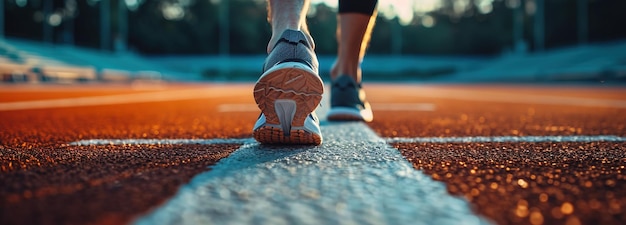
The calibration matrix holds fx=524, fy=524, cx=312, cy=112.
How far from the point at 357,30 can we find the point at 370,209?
1.37 meters

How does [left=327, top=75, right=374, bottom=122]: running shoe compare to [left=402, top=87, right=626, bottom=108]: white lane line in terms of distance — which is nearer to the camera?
[left=327, top=75, right=374, bottom=122]: running shoe

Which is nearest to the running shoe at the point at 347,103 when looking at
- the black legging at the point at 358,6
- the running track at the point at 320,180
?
the black legging at the point at 358,6

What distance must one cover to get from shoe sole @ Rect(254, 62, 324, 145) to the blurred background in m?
→ 20.7

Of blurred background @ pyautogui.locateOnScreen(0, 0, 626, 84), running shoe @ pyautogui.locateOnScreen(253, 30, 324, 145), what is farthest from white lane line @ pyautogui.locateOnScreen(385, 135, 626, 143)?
blurred background @ pyautogui.locateOnScreen(0, 0, 626, 84)

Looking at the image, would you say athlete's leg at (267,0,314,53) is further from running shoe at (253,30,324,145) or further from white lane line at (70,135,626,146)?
white lane line at (70,135,626,146)

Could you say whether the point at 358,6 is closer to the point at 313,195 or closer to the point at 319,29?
the point at 313,195

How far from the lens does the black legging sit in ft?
6.01

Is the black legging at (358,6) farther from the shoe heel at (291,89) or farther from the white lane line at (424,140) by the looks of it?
the shoe heel at (291,89)

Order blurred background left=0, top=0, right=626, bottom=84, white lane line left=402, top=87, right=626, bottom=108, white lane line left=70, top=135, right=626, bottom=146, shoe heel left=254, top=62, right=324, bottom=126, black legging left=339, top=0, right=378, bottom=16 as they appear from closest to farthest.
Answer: shoe heel left=254, top=62, right=324, bottom=126 < white lane line left=70, top=135, right=626, bottom=146 < black legging left=339, top=0, right=378, bottom=16 < white lane line left=402, top=87, right=626, bottom=108 < blurred background left=0, top=0, right=626, bottom=84

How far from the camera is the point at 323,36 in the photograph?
128 ft

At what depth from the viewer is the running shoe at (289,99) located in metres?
1.12

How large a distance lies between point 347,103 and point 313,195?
1.27m

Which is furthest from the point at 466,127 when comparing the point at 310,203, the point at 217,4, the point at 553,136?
the point at 217,4

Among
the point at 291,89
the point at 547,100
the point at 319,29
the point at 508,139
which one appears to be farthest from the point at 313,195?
the point at 319,29
